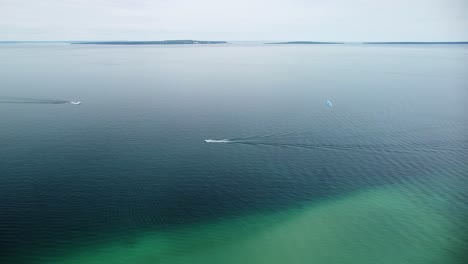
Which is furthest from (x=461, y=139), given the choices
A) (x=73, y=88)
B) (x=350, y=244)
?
(x=73, y=88)

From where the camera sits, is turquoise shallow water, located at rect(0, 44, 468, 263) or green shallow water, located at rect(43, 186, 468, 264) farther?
turquoise shallow water, located at rect(0, 44, 468, 263)

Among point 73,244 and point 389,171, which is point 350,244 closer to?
point 389,171

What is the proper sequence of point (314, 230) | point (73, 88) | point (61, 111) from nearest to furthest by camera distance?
1. point (314, 230)
2. point (61, 111)
3. point (73, 88)

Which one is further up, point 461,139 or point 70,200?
point 461,139

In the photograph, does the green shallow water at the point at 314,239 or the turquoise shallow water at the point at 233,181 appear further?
the turquoise shallow water at the point at 233,181
